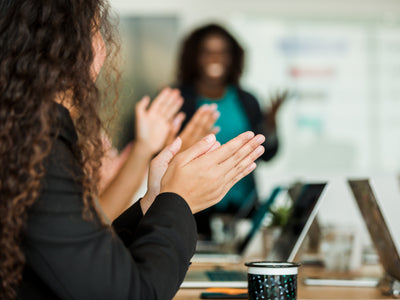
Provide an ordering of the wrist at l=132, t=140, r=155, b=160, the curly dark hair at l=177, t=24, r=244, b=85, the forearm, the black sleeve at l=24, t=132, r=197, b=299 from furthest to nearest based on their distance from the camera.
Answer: the curly dark hair at l=177, t=24, r=244, b=85 → the wrist at l=132, t=140, r=155, b=160 → the forearm → the black sleeve at l=24, t=132, r=197, b=299

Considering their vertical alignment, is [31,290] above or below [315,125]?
above

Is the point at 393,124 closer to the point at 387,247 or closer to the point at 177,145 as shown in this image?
the point at 387,247

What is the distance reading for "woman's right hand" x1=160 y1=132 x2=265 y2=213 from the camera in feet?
3.07

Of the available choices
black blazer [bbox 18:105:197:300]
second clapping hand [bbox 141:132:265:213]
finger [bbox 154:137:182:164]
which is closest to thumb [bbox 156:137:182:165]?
finger [bbox 154:137:182:164]

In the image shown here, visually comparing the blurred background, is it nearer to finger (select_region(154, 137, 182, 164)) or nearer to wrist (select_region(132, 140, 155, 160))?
wrist (select_region(132, 140, 155, 160))

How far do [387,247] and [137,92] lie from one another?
3339mm

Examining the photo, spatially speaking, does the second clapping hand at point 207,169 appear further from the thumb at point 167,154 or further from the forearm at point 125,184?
the forearm at point 125,184

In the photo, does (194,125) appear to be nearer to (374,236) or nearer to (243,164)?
(374,236)

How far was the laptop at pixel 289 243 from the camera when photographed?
133 cm

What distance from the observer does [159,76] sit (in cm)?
448

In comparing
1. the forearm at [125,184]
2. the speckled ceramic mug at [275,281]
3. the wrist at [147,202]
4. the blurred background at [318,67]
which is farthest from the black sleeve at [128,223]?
the blurred background at [318,67]

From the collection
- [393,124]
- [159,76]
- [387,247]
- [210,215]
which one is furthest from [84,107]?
[393,124]

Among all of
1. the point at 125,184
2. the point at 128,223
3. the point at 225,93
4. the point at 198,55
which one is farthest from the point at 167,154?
the point at 198,55

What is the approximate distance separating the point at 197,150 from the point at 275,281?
25 centimetres
